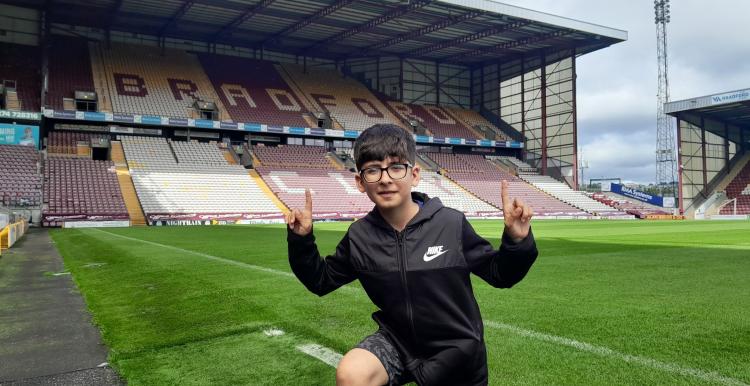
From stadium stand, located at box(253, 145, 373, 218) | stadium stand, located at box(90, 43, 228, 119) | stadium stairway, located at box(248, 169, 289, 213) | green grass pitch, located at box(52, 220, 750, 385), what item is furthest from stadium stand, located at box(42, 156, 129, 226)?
green grass pitch, located at box(52, 220, 750, 385)

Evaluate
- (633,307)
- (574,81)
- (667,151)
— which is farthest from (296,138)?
(667,151)

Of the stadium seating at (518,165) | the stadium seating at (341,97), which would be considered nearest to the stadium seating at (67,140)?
the stadium seating at (341,97)

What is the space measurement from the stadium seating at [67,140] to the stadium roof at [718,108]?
50442 mm

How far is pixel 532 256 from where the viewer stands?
2.43 m

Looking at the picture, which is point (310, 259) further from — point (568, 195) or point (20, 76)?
point (568, 195)

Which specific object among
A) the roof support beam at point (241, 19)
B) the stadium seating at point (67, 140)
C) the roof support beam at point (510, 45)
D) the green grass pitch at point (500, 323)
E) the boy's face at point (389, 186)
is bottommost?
the green grass pitch at point (500, 323)

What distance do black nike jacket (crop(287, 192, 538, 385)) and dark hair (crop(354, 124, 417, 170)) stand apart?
30 cm

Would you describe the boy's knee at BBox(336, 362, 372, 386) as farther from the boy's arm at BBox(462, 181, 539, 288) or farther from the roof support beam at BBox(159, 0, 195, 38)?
the roof support beam at BBox(159, 0, 195, 38)

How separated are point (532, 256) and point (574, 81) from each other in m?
52.5

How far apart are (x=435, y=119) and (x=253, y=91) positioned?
1921 cm

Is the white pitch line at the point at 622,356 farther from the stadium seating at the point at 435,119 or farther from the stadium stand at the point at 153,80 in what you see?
the stadium seating at the point at 435,119

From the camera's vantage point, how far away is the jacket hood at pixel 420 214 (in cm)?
258

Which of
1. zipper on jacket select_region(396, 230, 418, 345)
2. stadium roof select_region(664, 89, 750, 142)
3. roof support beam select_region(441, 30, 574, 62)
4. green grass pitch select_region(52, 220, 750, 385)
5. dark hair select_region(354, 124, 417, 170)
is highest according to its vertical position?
roof support beam select_region(441, 30, 574, 62)

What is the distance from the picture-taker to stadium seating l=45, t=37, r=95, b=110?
3941cm
